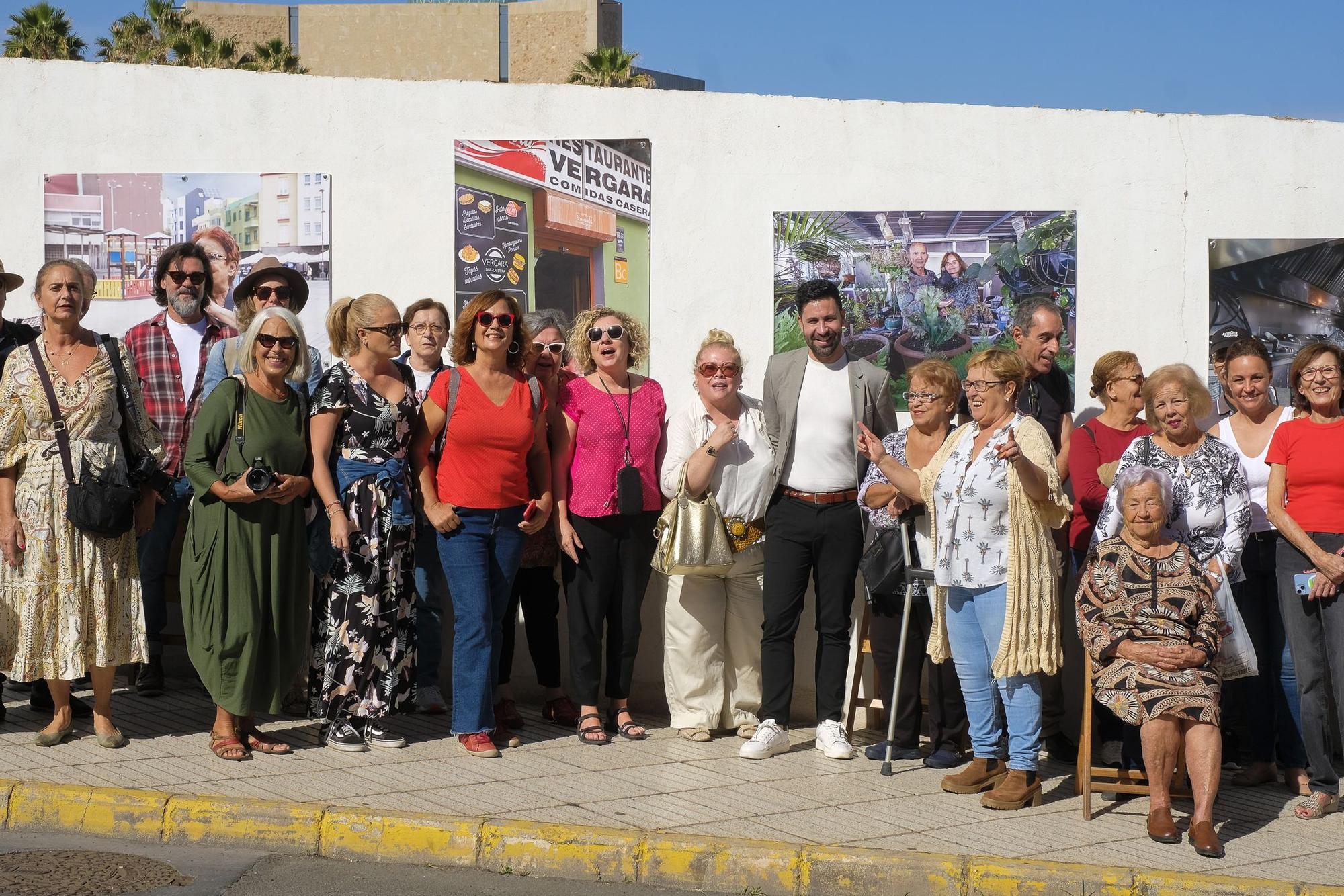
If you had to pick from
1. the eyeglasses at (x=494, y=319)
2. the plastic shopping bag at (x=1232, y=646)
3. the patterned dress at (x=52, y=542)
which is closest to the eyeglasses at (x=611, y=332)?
the eyeglasses at (x=494, y=319)

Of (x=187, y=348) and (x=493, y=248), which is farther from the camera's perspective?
(x=493, y=248)

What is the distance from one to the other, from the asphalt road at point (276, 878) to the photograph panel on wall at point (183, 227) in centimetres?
394

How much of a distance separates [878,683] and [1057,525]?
1.73 metres

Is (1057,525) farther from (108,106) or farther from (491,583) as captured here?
(108,106)

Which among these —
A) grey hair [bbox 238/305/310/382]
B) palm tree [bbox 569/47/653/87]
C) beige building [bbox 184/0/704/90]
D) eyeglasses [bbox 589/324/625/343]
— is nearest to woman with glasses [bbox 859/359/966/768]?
eyeglasses [bbox 589/324/625/343]

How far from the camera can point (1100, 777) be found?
6.26 m

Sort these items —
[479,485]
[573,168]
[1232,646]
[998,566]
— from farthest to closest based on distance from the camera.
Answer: [573,168] → [479,485] → [998,566] → [1232,646]

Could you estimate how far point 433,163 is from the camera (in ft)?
28.2

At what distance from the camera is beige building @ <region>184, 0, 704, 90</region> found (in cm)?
4331

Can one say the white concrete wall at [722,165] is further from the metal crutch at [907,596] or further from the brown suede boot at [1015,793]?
the brown suede boot at [1015,793]

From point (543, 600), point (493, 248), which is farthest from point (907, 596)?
point (493, 248)

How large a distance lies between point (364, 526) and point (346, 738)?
1.00m

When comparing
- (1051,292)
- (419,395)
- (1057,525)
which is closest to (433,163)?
(419,395)

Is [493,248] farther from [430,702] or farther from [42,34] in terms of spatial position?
A: [42,34]
